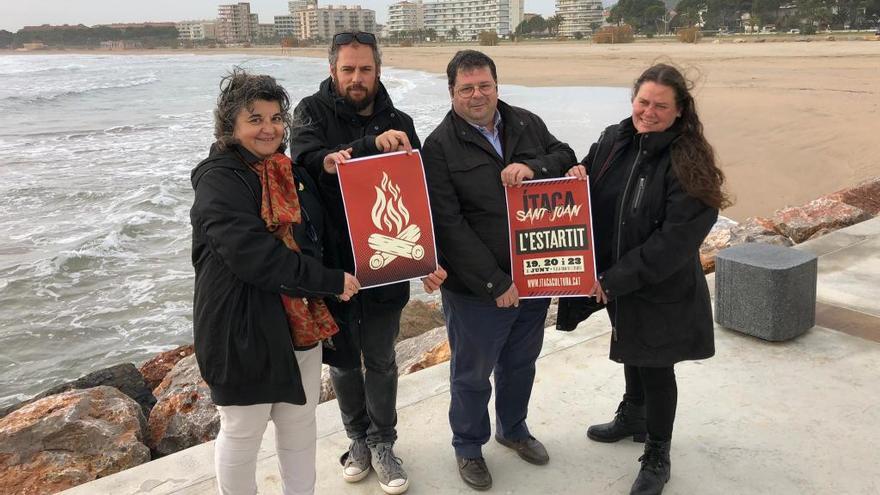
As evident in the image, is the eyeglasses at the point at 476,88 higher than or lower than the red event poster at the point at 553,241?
higher

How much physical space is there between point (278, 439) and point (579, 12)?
158107 mm

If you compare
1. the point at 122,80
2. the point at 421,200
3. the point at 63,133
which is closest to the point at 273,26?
the point at 122,80

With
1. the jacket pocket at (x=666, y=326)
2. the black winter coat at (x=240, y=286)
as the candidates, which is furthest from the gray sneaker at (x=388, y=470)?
the jacket pocket at (x=666, y=326)

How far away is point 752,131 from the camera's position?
16.4 metres

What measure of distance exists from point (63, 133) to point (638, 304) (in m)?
26.2

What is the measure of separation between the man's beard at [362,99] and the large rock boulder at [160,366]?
4.10 m

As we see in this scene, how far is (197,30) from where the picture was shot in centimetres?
18238

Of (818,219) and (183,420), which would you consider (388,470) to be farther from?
(818,219)

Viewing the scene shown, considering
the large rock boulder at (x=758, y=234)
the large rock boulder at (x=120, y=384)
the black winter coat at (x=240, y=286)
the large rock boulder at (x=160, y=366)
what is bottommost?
the large rock boulder at (x=160, y=366)

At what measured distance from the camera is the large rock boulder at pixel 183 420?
14.8 ft

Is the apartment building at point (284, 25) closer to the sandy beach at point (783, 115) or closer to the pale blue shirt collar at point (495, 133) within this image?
the sandy beach at point (783, 115)

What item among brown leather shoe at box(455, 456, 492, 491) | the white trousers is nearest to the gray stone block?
brown leather shoe at box(455, 456, 492, 491)

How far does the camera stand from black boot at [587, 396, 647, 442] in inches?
145

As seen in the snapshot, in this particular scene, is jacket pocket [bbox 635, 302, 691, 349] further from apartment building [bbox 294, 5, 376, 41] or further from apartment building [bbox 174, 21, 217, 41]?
apartment building [bbox 174, 21, 217, 41]
